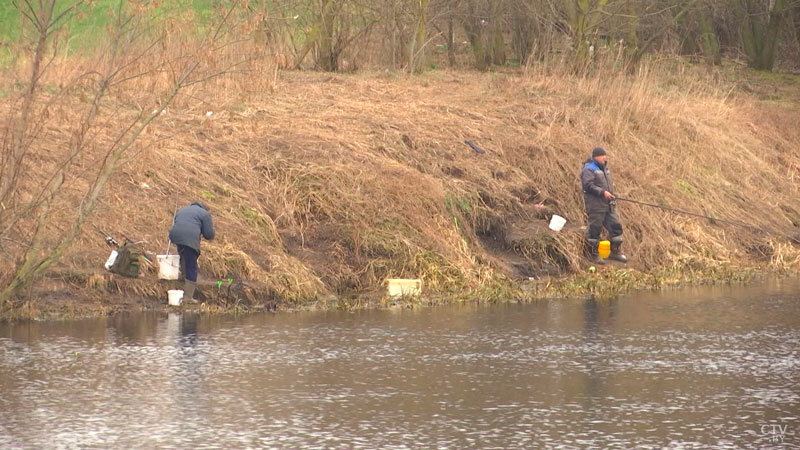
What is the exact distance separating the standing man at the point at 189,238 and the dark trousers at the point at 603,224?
655 cm

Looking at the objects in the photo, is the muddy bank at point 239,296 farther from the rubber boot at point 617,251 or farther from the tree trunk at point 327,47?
the tree trunk at point 327,47

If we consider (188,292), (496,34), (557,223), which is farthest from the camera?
(496,34)

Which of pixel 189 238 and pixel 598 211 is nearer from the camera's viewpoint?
pixel 189 238

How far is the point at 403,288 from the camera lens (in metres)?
17.0

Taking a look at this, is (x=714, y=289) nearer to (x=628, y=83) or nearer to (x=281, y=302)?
(x=281, y=302)

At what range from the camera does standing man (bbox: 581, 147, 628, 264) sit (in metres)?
19.8

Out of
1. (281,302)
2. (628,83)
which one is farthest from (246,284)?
(628,83)

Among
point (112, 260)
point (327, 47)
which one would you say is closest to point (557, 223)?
point (112, 260)

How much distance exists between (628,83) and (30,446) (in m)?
20.8

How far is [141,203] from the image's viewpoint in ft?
59.3

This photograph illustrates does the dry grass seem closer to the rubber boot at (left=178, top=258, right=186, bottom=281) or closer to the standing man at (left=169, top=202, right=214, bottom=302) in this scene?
the rubber boot at (left=178, top=258, right=186, bottom=281)

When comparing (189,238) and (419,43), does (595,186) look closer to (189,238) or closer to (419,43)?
(189,238)

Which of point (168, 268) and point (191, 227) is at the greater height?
point (191, 227)

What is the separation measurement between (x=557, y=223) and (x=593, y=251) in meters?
0.73
